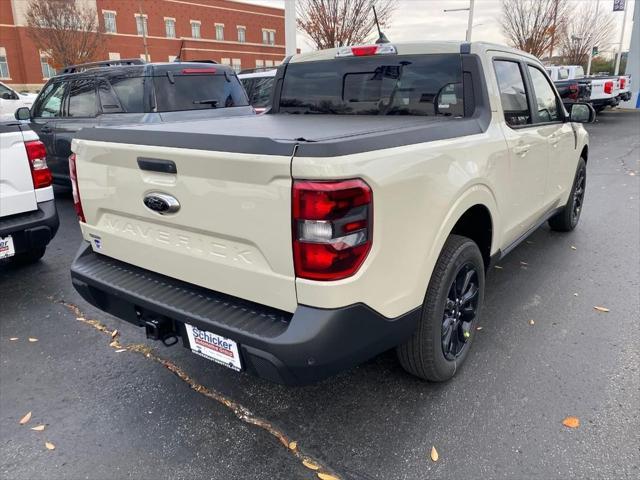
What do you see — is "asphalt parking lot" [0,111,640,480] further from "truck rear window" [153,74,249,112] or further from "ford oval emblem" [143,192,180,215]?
"truck rear window" [153,74,249,112]

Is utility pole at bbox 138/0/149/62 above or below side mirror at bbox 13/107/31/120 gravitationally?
above

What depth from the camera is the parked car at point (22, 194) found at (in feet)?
13.7

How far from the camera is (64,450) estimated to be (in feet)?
8.30

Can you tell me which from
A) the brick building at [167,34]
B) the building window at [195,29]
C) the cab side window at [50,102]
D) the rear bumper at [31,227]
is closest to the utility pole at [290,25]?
the cab side window at [50,102]

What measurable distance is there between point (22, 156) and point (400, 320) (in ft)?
12.0

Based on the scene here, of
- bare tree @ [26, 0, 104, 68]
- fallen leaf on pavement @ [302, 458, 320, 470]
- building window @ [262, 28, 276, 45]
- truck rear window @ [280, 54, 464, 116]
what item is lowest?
fallen leaf on pavement @ [302, 458, 320, 470]

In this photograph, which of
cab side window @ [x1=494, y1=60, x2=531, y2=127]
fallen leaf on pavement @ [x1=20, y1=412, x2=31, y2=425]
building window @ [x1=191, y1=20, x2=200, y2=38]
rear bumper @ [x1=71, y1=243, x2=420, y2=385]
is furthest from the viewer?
building window @ [x1=191, y1=20, x2=200, y2=38]

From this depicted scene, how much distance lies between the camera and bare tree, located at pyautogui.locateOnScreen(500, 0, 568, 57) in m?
28.5

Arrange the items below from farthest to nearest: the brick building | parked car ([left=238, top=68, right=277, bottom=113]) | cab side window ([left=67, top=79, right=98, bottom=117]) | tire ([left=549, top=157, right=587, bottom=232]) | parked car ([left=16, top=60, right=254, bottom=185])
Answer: the brick building, parked car ([left=238, top=68, right=277, bottom=113]), cab side window ([left=67, top=79, right=98, bottom=117]), parked car ([left=16, top=60, right=254, bottom=185]), tire ([left=549, top=157, right=587, bottom=232])

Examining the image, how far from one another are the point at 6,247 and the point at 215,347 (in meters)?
2.81

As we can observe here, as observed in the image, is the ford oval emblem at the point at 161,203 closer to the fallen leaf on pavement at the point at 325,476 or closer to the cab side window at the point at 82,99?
the fallen leaf on pavement at the point at 325,476

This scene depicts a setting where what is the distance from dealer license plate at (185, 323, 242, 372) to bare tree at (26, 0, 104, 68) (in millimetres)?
33198

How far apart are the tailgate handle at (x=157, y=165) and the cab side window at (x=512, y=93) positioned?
2.24 metres

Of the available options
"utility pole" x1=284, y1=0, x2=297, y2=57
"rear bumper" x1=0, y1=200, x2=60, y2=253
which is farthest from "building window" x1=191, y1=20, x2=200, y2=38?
"rear bumper" x1=0, y1=200, x2=60, y2=253
